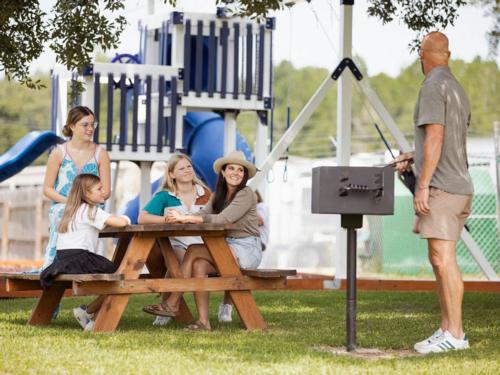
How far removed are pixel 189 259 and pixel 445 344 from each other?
7.11 feet

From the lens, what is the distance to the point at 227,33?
574 inches

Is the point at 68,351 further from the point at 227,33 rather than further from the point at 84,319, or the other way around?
the point at 227,33

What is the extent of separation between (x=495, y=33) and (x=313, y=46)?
50.5 metres

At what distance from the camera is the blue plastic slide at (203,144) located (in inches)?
677

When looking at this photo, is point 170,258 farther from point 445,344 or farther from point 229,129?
point 229,129

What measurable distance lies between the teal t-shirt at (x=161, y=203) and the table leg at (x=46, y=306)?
2.94ft

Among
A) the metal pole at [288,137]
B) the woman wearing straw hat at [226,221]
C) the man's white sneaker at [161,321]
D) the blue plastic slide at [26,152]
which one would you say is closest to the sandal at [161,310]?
the woman wearing straw hat at [226,221]

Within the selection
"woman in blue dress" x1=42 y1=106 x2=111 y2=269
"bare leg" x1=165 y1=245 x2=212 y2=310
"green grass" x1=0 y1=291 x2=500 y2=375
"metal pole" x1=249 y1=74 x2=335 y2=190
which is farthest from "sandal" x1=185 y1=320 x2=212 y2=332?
"metal pole" x1=249 y1=74 x2=335 y2=190

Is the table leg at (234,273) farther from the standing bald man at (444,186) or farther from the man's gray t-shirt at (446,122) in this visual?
the man's gray t-shirt at (446,122)

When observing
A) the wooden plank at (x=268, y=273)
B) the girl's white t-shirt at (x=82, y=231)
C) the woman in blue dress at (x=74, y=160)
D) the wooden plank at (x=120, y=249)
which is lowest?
the wooden plank at (x=268, y=273)

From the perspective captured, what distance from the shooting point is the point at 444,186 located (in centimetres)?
730

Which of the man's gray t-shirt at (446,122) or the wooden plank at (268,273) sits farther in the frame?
the wooden plank at (268,273)

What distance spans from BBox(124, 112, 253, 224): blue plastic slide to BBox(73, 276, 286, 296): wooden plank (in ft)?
28.8

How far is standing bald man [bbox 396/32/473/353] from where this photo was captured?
7.25 m
